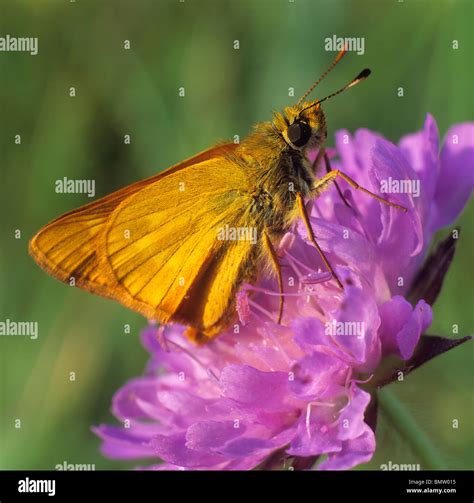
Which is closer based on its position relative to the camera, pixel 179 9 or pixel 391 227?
pixel 391 227

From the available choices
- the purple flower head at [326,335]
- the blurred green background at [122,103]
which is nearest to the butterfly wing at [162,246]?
the purple flower head at [326,335]

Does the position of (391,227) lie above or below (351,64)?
below

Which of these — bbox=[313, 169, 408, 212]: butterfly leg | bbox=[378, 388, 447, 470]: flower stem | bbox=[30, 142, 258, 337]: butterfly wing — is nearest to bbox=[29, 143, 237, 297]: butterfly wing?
bbox=[30, 142, 258, 337]: butterfly wing

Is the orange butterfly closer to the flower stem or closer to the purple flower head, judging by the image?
the purple flower head

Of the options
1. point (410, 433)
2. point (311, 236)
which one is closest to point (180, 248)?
point (311, 236)

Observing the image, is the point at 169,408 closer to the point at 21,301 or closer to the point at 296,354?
the point at 296,354

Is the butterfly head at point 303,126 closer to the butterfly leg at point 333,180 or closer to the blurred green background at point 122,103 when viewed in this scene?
the butterfly leg at point 333,180
